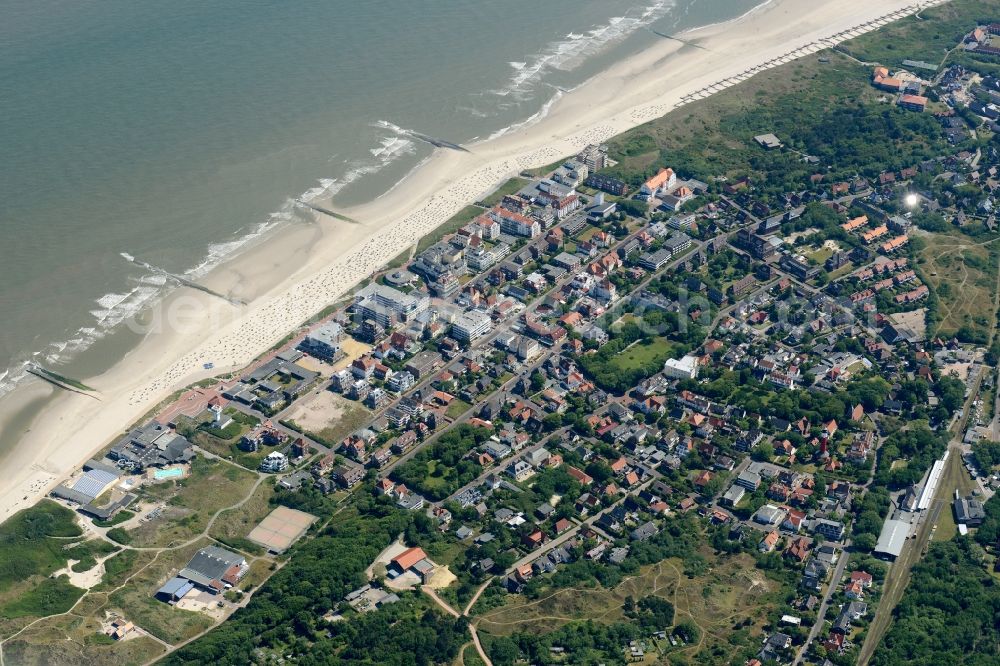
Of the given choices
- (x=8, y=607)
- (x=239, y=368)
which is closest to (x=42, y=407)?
(x=239, y=368)

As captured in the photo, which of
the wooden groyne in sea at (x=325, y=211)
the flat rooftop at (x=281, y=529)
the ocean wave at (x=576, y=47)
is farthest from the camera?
the ocean wave at (x=576, y=47)

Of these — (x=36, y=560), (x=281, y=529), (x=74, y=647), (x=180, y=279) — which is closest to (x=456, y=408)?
(x=281, y=529)

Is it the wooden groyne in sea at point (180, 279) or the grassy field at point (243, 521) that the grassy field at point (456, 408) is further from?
the wooden groyne in sea at point (180, 279)

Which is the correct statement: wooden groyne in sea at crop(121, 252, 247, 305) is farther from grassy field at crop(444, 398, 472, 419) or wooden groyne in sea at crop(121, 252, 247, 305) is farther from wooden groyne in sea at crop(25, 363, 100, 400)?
grassy field at crop(444, 398, 472, 419)

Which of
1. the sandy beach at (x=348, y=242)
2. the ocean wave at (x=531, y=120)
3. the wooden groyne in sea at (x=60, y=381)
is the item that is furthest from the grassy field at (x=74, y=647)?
the ocean wave at (x=531, y=120)

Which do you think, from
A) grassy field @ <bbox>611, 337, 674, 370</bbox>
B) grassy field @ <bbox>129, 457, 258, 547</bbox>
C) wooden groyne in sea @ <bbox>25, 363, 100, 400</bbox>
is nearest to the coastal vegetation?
grassy field @ <bbox>611, 337, 674, 370</bbox>

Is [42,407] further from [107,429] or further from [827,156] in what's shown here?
[827,156]

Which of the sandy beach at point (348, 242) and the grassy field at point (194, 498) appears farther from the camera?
the sandy beach at point (348, 242)

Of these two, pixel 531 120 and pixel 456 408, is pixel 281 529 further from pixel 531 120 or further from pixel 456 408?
pixel 531 120
